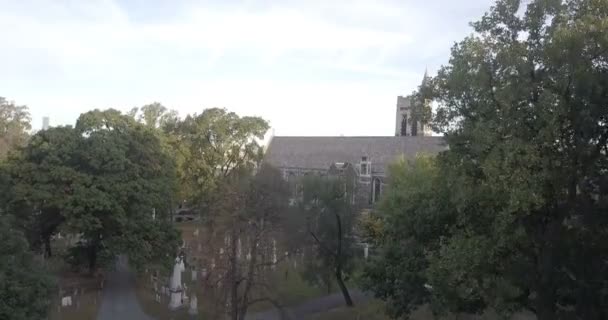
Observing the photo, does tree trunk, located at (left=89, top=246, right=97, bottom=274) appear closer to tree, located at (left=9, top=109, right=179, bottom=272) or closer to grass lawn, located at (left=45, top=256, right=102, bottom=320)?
tree, located at (left=9, top=109, right=179, bottom=272)

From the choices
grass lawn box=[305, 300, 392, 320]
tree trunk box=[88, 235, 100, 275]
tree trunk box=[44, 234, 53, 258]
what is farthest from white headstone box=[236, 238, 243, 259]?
tree trunk box=[44, 234, 53, 258]

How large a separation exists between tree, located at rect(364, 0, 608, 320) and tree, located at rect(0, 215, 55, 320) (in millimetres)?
11346

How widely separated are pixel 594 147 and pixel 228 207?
13138mm

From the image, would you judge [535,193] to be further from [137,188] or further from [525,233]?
[137,188]

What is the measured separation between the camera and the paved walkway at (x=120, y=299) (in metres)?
26.2

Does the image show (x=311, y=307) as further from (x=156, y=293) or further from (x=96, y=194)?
(x=96, y=194)

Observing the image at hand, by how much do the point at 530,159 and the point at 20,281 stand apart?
1416 centimetres


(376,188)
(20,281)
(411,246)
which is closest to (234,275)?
(411,246)

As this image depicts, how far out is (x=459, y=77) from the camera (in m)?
14.0

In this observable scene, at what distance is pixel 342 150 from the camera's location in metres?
63.0

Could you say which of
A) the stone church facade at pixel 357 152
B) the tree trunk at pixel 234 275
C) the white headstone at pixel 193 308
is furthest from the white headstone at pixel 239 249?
the stone church facade at pixel 357 152

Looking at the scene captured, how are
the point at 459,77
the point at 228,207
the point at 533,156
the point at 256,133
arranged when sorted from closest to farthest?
the point at 533,156, the point at 459,77, the point at 228,207, the point at 256,133

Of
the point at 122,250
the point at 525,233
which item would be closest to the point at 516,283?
the point at 525,233

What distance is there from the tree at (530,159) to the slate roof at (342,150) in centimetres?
3768
